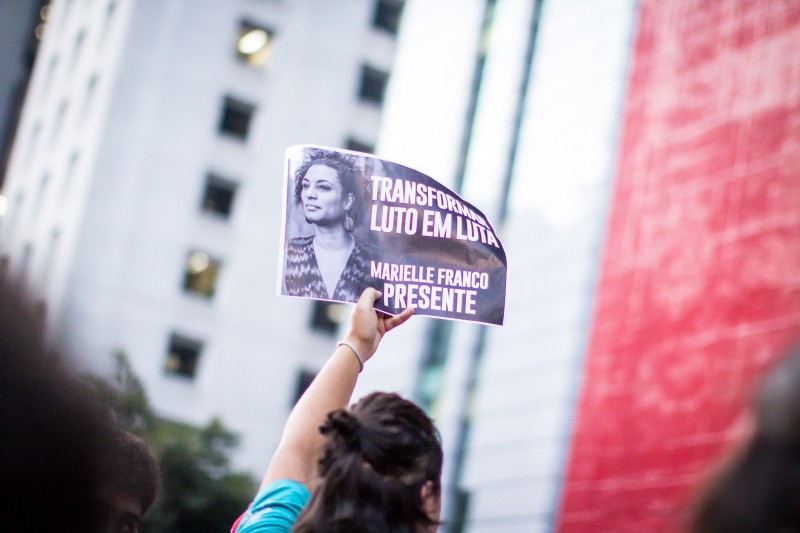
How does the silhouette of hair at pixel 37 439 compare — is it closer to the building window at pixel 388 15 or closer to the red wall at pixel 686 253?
the red wall at pixel 686 253

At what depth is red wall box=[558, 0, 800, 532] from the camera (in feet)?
51.6

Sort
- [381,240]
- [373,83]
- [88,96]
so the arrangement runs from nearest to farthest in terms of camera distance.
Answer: [381,240] < [88,96] < [373,83]

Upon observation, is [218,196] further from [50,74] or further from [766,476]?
[766,476]

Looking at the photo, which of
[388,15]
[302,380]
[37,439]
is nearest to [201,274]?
[302,380]

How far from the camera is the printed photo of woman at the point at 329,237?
3.27 m

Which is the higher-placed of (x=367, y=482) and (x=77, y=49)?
(x=77, y=49)

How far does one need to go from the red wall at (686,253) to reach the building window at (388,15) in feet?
65.4

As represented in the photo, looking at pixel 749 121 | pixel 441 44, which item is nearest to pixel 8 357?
pixel 749 121

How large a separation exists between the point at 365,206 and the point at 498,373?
1772cm

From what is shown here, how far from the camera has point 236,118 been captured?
36.3 meters

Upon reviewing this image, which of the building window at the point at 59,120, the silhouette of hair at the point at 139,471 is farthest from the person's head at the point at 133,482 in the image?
the building window at the point at 59,120

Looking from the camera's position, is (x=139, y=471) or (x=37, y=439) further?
(x=139, y=471)

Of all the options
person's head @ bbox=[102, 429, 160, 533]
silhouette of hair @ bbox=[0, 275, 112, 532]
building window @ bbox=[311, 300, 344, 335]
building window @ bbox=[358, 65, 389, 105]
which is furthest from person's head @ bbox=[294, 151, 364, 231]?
building window @ bbox=[358, 65, 389, 105]

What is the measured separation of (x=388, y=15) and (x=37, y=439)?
38.1 metres
